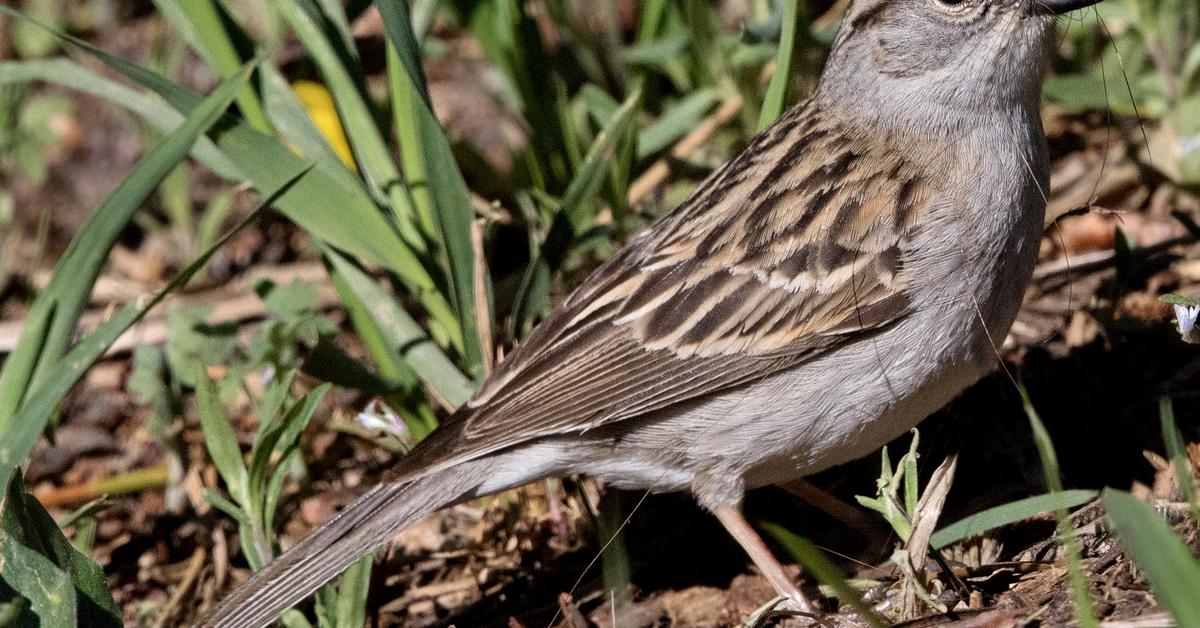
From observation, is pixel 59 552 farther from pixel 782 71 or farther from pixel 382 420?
pixel 782 71

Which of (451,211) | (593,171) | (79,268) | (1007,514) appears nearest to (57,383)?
(79,268)

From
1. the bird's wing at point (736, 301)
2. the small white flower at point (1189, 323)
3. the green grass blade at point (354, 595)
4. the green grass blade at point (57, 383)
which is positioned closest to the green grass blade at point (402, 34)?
the green grass blade at point (57, 383)

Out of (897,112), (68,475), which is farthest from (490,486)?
(68,475)

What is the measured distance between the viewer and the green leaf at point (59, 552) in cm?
311

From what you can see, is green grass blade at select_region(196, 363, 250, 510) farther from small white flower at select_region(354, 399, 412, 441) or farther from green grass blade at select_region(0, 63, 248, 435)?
small white flower at select_region(354, 399, 412, 441)

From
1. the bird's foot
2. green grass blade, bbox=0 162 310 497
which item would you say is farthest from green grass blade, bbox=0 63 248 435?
the bird's foot

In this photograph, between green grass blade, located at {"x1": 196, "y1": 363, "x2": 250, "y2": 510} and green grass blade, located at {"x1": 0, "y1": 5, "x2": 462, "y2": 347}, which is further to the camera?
green grass blade, located at {"x1": 0, "y1": 5, "x2": 462, "y2": 347}

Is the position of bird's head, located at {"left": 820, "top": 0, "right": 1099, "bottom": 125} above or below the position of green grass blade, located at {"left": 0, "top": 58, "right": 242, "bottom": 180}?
below

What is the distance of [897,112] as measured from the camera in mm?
3805

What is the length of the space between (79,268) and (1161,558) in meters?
2.78

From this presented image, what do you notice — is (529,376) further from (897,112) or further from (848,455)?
(897,112)

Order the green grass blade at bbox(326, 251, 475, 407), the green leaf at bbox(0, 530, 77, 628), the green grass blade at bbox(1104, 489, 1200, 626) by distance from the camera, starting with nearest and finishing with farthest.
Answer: the green grass blade at bbox(1104, 489, 1200, 626)
the green leaf at bbox(0, 530, 77, 628)
the green grass blade at bbox(326, 251, 475, 407)

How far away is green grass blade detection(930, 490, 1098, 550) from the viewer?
3.26 m

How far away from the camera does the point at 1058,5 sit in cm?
347
